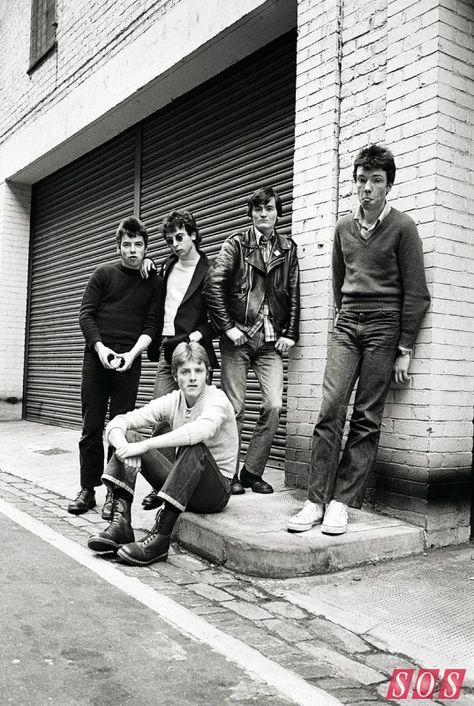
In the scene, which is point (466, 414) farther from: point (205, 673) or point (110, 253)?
point (110, 253)

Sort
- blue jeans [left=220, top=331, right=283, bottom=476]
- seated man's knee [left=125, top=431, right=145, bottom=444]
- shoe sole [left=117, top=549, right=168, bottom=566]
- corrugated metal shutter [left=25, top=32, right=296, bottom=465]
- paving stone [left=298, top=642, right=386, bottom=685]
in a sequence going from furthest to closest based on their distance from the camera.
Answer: corrugated metal shutter [left=25, top=32, right=296, bottom=465]
blue jeans [left=220, top=331, right=283, bottom=476]
seated man's knee [left=125, top=431, right=145, bottom=444]
shoe sole [left=117, top=549, right=168, bottom=566]
paving stone [left=298, top=642, right=386, bottom=685]

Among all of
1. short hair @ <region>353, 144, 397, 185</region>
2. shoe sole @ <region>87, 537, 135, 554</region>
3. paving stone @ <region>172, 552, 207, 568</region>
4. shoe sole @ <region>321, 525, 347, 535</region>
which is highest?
short hair @ <region>353, 144, 397, 185</region>

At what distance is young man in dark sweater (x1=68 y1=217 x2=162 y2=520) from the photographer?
217 inches

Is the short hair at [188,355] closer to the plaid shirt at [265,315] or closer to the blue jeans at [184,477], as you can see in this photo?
the blue jeans at [184,477]

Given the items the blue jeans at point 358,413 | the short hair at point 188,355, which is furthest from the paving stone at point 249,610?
the short hair at point 188,355

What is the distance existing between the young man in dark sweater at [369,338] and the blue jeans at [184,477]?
0.52 m

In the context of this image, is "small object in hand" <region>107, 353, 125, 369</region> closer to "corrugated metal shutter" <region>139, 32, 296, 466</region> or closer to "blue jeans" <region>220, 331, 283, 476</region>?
"blue jeans" <region>220, 331, 283, 476</region>

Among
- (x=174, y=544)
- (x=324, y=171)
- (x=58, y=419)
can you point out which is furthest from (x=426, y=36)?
(x=58, y=419)

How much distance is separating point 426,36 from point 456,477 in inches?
113

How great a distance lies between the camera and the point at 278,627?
3375 millimetres

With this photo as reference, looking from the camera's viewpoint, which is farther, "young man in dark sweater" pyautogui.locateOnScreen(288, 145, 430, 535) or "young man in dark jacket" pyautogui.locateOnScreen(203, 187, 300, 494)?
"young man in dark jacket" pyautogui.locateOnScreen(203, 187, 300, 494)

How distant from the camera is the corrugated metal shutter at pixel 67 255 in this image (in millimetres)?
10469

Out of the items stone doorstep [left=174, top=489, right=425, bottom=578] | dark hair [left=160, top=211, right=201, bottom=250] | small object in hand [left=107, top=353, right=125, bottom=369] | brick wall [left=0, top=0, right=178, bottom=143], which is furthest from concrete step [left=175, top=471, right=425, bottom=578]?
brick wall [left=0, top=0, right=178, bottom=143]

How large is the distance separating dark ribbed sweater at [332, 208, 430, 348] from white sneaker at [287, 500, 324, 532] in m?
1.15
